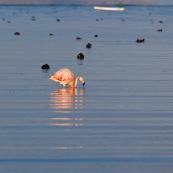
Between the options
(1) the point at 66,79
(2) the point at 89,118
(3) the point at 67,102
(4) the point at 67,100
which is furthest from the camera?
(1) the point at 66,79

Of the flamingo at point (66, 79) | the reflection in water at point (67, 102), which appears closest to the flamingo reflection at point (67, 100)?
the reflection in water at point (67, 102)

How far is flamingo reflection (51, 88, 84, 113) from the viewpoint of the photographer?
1959 centimetres

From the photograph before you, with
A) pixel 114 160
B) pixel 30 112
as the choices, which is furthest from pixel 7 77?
pixel 114 160

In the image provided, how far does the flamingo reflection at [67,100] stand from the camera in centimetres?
1959

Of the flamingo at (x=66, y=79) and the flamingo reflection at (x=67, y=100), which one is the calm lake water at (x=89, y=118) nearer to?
the flamingo reflection at (x=67, y=100)

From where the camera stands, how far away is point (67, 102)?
67.9 feet

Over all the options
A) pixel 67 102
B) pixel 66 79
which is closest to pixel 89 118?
pixel 67 102

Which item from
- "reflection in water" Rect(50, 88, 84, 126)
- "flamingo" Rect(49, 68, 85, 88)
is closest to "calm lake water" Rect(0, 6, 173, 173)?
"reflection in water" Rect(50, 88, 84, 126)

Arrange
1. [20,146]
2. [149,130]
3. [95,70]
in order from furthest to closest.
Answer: [95,70] → [149,130] → [20,146]

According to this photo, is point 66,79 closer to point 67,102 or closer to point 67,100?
point 67,100

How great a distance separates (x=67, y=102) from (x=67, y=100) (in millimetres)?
361

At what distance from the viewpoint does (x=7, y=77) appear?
26094 mm

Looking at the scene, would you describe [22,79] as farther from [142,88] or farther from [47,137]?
[47,137]

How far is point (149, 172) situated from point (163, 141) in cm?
248
